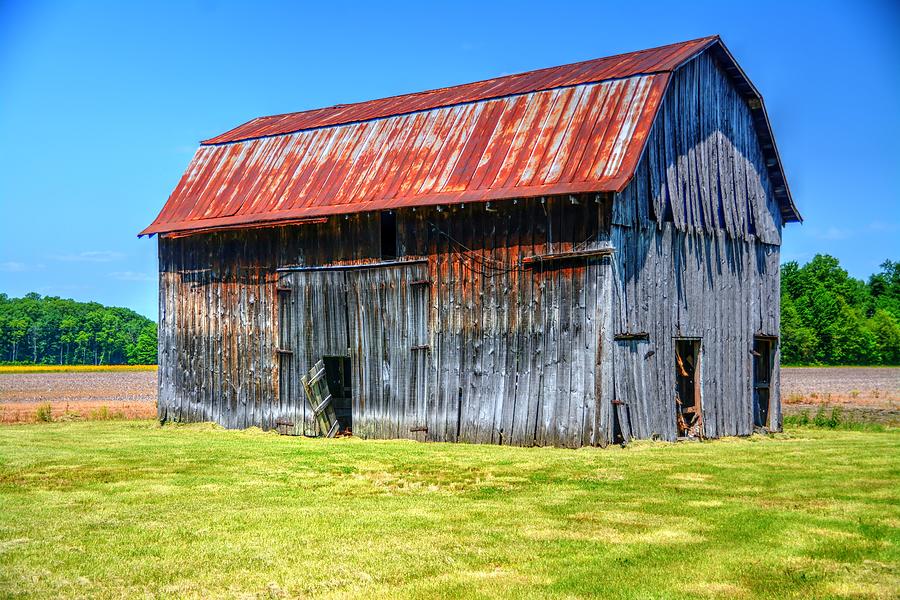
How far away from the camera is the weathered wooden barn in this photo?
21219 millimetres

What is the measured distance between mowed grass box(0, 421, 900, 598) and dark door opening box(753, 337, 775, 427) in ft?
19.9

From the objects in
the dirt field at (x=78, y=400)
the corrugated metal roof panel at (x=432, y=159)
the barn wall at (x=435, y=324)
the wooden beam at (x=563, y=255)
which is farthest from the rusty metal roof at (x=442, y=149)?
the dirt field at (x=78, y=400)

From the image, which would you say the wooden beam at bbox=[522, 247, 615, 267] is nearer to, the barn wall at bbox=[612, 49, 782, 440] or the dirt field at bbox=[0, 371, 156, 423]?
the barn wall at bbox=[612, 49, 782, 440]

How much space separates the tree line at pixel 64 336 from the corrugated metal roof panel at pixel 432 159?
119m

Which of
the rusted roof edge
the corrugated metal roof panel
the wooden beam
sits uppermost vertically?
the corrugated metal roof panel

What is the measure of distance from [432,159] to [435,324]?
403 cm

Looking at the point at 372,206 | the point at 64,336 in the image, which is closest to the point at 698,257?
the point at 372,206

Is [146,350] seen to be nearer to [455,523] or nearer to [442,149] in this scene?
[442,149]

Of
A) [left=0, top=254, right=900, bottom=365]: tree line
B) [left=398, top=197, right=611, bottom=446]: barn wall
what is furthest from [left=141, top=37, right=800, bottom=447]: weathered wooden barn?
[left=0, top=254, right=900, bottom=365]: tree line

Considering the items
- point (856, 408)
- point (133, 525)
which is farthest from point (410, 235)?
point (856, 408)

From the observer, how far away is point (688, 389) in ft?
80.6

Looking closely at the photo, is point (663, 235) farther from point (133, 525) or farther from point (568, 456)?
point (133, 525)

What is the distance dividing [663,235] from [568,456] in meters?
6.01

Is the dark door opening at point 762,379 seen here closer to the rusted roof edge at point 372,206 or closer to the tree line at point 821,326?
the rusted roof edge at point 372,206
